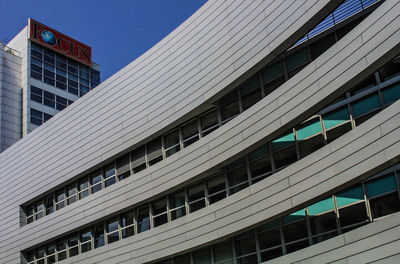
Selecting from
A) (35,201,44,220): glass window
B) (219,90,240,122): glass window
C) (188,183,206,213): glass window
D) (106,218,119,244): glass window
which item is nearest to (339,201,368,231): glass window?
(219,90,240,122): glass window

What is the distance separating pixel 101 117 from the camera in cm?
3031

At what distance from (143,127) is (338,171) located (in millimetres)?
11640

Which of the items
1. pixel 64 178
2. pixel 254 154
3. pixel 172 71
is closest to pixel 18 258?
pixel 64 178

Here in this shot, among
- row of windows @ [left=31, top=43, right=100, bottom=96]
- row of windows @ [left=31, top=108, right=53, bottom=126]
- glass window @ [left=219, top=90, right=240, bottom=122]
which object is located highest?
row of windows @ [left=31, top=43, right=100, bottom=96]

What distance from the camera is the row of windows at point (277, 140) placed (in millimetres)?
19297

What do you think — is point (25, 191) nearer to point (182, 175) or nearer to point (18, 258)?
point (18, 258)

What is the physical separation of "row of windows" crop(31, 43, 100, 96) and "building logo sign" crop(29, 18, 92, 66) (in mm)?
570

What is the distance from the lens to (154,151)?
1097 inches

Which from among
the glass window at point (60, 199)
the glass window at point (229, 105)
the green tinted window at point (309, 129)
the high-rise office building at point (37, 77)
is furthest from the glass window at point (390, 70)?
the high-rise office building at point (37, 77)

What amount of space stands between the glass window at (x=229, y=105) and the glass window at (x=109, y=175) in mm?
7835

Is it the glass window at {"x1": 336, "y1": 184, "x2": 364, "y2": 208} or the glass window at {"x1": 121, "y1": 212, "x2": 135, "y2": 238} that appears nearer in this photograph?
the glass window at {"x1": 336, "y1": 184, "x2": 364, "y2": 208}

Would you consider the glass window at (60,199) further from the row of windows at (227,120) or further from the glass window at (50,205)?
the row of windows at (227,120)

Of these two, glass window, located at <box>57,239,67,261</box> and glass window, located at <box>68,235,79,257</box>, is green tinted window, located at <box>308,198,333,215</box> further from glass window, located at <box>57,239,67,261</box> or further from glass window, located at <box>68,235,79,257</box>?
glass window, located at <box>57,239,67,261</box>

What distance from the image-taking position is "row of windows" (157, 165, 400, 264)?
1850cm
